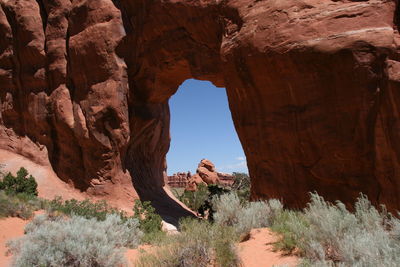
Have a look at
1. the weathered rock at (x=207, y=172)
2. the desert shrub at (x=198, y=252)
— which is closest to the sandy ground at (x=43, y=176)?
the desert shrub at (x=198, y=252)

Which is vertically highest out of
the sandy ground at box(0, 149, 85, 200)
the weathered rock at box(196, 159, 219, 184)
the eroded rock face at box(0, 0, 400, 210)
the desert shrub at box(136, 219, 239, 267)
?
the eroded rock face at box(0, 0, 400, 210)

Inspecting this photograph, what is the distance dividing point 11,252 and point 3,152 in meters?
9.39

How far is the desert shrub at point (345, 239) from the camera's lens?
11.3 feet

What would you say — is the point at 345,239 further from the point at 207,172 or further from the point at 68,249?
the point at 207,172

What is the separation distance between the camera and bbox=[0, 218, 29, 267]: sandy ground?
607 cm

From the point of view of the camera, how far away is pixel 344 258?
146 inches

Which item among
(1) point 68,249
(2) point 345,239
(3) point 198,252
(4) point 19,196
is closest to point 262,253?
(3) point 198,252

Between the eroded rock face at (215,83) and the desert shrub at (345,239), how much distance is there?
2.40 meters

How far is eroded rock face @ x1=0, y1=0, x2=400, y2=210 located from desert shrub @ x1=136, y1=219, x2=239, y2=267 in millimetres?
3592

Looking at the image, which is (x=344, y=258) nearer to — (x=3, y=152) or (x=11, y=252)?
(x=11, y=252)

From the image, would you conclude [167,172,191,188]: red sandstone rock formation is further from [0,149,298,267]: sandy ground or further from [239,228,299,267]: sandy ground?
[239,228,299,267]: sandy ground

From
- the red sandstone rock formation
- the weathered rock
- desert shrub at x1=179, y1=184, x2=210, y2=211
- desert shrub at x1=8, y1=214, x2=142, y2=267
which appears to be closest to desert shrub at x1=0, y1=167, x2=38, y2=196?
desert shrub at x1=8, y1=214, x2=142, y2=267

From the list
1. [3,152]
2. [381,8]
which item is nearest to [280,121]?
[381,8]

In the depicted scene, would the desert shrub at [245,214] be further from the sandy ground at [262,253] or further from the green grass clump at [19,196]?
the green grass clump at [19,196]
